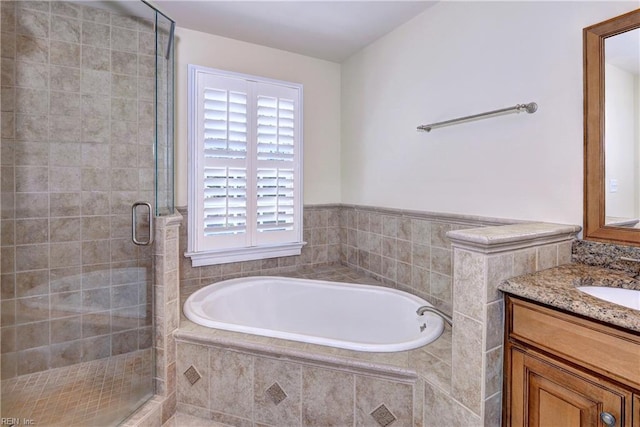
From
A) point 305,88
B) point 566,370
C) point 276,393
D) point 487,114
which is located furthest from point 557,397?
point 305,88

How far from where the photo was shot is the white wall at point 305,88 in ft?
7.82

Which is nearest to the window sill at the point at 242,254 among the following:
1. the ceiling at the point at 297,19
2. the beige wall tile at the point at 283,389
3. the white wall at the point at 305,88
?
the white wall at the point at 305,88

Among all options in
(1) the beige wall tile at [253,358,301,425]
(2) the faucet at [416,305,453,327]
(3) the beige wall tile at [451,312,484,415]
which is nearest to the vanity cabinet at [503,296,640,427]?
(3) the beige wall tile at [451,312,484,415]

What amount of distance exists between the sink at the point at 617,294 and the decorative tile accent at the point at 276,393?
4.40 feet

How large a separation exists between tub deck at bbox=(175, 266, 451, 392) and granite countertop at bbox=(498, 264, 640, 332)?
0.51m

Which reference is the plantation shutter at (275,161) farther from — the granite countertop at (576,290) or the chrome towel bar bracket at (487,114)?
the granite countertop at (576,290)

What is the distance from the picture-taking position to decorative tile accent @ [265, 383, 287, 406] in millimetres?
1539

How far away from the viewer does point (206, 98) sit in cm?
241

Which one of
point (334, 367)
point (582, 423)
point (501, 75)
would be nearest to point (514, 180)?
point (501, 75)

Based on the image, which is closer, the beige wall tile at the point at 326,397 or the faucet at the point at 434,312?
the beige wall tile at the point at 326,397

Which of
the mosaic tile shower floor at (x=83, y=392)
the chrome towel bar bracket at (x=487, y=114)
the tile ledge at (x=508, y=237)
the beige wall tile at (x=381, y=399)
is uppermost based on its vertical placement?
the chrome towel bar bracket at (x=487, y=114)

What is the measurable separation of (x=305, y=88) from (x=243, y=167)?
0.99 m

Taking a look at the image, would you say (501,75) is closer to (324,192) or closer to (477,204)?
(477,204)

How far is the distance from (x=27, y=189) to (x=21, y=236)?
27 cm
